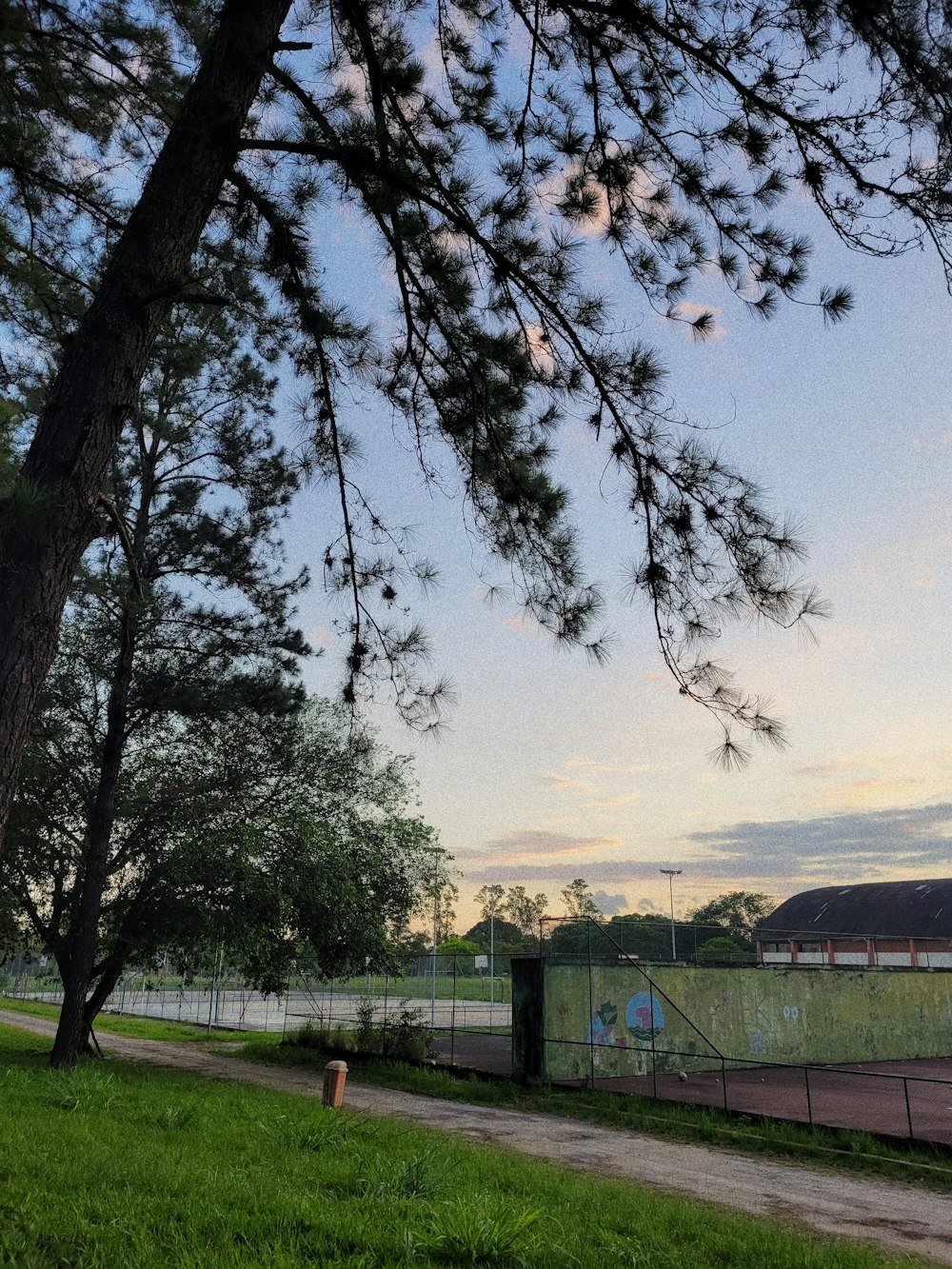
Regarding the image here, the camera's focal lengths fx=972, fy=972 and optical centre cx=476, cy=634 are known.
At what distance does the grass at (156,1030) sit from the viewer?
96.5 ft

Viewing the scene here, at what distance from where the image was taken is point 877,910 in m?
55.6

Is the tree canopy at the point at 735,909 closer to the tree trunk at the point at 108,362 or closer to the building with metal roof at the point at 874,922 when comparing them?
the building with metal roof at the point at 874,922

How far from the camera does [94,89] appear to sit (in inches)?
271

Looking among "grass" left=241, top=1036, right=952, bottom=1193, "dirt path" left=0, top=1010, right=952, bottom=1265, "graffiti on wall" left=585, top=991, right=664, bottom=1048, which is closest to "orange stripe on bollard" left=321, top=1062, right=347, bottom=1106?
"dirt path" left=0, top=1010, right=952, bottom=1265

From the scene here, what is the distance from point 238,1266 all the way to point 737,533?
478cm

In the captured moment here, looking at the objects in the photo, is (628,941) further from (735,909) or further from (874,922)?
(735,909)

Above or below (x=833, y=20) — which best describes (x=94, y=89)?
above

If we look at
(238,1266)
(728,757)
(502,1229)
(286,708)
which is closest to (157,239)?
(728,757)

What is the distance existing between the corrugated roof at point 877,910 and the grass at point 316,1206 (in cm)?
4484

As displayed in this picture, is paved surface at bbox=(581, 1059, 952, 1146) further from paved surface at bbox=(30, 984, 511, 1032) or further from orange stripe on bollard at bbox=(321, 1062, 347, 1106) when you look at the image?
paved surface at bbox=(30, 984, 511, 1032)

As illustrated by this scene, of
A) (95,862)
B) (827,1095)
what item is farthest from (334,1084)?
(827,1095)

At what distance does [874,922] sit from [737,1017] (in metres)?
37.9

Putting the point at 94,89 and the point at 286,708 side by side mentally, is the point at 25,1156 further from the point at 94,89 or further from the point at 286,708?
the point at 286,708

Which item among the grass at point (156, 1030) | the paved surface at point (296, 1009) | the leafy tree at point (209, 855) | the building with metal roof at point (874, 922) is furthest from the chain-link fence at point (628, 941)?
the building with metal roof at point (874, 922)
